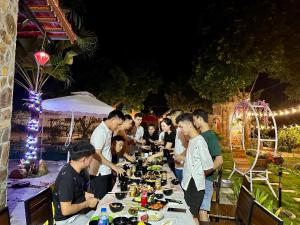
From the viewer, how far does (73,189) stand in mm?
3373

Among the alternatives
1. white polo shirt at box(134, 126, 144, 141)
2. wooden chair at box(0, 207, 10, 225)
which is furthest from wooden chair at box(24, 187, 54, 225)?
white polo shirt at box(134, 126, 144, 141)

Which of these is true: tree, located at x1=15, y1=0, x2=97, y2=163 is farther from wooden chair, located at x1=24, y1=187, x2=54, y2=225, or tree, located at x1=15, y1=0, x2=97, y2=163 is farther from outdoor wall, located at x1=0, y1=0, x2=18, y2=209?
wooden chair, located at x1=24, y1=187, x2=54, y2=225

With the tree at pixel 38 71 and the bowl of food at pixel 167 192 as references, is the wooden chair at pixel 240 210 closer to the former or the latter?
the bowl of food at pixel 167 192

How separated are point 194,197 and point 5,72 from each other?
11.7 ft

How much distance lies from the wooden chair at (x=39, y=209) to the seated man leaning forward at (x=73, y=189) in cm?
10

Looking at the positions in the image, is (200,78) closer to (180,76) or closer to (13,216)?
(13,216)

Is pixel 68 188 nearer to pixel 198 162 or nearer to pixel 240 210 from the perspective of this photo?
pixel 198 162

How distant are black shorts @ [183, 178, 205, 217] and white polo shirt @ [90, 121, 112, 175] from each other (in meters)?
1.90

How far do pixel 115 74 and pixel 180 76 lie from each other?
11649 millimetres

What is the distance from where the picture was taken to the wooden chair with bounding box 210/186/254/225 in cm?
346

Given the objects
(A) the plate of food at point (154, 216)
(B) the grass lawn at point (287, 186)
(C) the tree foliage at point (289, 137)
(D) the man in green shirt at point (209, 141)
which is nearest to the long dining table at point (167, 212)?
(A) the plate of food at point (154, 216)

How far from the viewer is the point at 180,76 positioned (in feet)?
106

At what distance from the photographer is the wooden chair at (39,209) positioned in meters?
3.03

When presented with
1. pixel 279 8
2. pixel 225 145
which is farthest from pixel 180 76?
pixel 279 8
